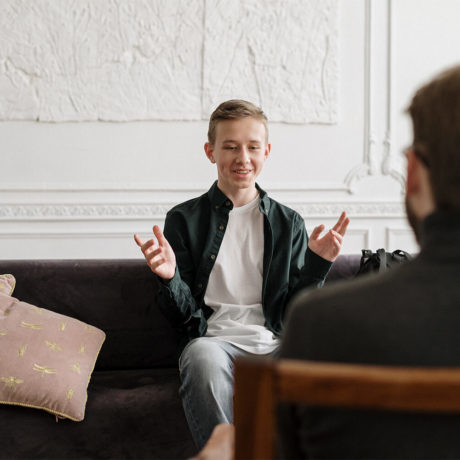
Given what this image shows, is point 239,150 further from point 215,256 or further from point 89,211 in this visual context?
point 89,211

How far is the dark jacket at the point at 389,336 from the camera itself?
0.61 metres

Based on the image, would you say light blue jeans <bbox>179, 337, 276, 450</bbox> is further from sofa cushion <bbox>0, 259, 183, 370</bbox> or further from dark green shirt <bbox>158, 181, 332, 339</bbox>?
sofa cushion <bbox>0, 259, 183, 370</bbox>

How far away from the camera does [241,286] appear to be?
191cm

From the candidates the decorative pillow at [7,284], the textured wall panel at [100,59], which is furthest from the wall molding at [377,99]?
the decorative pillow at [7,284]

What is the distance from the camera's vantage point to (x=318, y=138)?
3.52m

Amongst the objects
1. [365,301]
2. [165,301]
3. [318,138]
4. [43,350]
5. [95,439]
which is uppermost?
[318,138]

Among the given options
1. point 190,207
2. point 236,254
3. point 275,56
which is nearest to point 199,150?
point 275,56

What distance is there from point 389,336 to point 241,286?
131 centimetres

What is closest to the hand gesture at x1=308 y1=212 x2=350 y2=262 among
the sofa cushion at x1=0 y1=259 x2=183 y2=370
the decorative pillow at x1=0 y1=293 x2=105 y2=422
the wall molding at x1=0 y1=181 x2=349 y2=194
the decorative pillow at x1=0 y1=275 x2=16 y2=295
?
the sofa cushion at x1=0 y1=259 x2=183 y2=370

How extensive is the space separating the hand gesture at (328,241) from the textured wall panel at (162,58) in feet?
6.24

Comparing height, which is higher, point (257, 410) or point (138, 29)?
point (138, 29)

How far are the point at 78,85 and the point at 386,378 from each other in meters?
3.16

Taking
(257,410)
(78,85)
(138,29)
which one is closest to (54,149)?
(78,85)

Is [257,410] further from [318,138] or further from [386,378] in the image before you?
[318,138]
